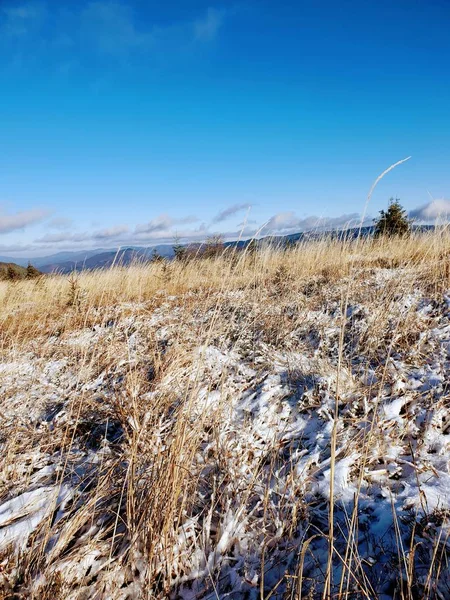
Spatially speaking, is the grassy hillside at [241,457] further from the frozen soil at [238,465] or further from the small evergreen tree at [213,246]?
the small evergreen tree at [213,246]

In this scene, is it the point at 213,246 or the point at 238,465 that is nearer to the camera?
the point at 238,465

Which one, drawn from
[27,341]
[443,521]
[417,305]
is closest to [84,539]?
[443,521]

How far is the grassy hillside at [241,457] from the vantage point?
1240mm

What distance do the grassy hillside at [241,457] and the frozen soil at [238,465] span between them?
0.01 m

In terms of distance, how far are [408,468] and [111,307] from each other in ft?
13.6

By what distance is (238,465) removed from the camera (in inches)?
70.3

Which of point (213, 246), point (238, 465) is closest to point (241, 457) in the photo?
point (238, 465)

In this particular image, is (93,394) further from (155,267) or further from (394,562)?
(155,267)

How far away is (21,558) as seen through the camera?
4.21ft

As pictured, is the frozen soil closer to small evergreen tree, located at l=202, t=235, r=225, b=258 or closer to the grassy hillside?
the grassy hillside

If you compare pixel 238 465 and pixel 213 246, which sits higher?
pixel 213 246

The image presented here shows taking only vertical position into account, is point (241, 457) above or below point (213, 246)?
below

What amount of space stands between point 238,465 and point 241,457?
6 centimetres

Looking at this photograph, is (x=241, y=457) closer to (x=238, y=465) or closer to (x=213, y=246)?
(x=238, y=465)
